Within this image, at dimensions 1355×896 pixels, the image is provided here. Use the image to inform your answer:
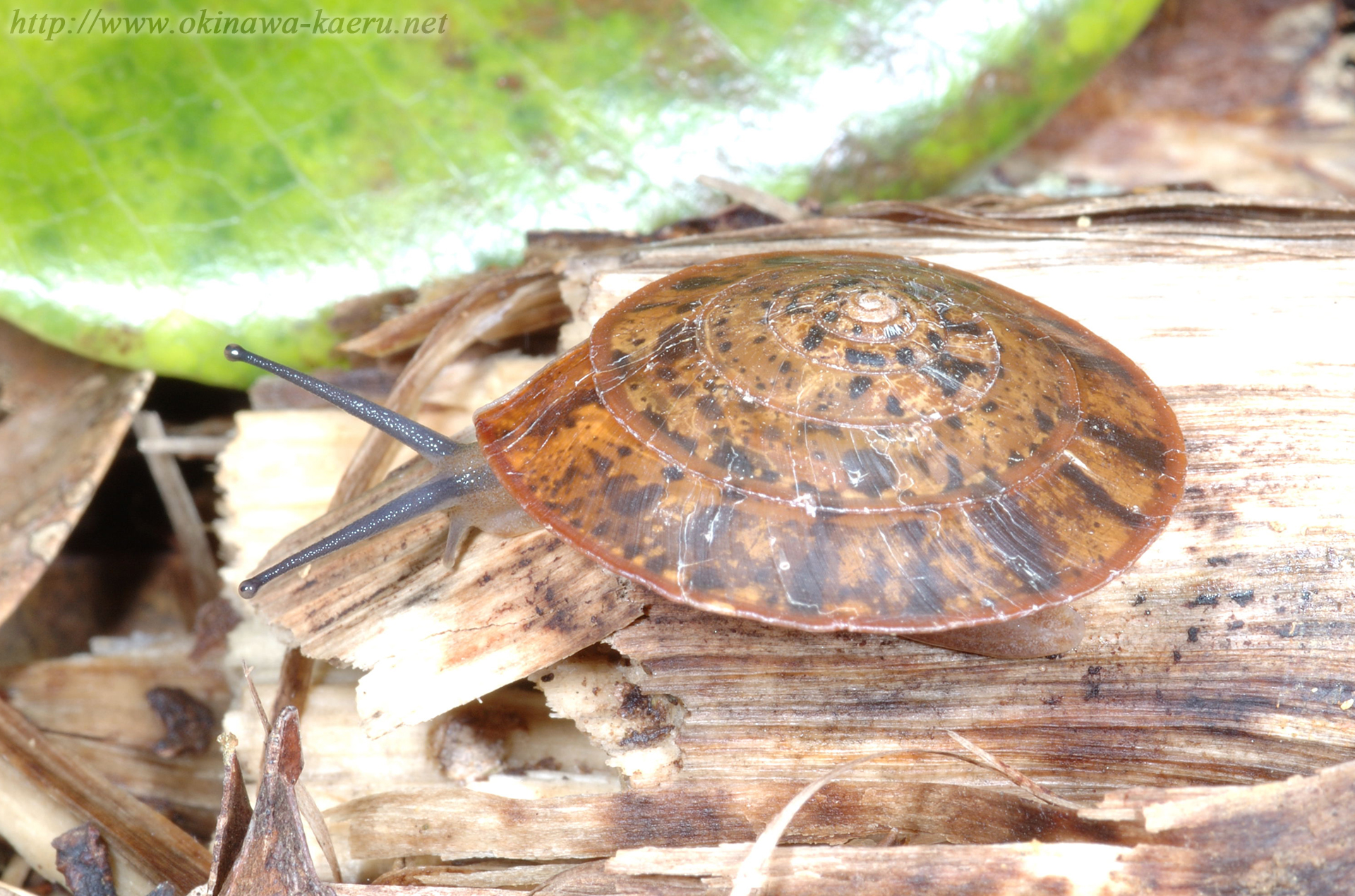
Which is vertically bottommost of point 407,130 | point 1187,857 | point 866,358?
point 1187,857

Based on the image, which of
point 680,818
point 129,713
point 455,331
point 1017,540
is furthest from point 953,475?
point 129,713

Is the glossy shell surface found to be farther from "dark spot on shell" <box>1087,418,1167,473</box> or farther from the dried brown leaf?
the dried brown leaf

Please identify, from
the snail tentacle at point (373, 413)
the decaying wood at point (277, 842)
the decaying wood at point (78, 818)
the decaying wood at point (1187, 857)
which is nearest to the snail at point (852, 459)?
the snail tentacle at point (373, 413)

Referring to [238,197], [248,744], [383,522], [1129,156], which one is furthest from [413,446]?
[1129,156]

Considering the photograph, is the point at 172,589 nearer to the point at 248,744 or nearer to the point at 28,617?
the point at 28,617

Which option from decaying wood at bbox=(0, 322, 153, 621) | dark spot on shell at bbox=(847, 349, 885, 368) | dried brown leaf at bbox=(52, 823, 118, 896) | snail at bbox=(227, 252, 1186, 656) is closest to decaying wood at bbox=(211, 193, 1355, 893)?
snail at bbox=(227, 252, 1186, 656)

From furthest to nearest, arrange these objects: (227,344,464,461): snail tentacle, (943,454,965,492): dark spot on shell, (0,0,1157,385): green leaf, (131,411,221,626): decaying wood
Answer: (131,411,221,626): decaying wood < (0,0,1157,385): green leaf < (227,344,464,461): snail tentacle < (943,454,965,492): dark spot on shell

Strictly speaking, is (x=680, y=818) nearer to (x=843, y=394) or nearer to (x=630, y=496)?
(x=630, y=496)

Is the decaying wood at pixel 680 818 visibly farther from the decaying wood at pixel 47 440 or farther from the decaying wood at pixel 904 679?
the decaying wood at pixel 47 440
